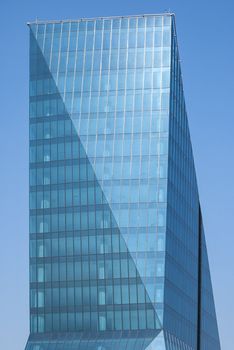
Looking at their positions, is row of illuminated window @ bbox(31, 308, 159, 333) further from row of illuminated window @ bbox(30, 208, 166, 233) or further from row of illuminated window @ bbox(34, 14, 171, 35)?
row of illuminated window @ bbox(34, 14, 171, 35)

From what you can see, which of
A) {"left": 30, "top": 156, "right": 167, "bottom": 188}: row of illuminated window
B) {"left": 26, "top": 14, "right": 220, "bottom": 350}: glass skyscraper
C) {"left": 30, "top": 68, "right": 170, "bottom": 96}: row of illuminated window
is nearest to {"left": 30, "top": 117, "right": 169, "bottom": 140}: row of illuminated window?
{"left": 26, "top": 14, "right": 220, "bottom": 350}: glass skyscraper

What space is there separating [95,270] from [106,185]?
12.5 meters

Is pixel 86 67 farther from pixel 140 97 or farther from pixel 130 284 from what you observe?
pixel 130 284

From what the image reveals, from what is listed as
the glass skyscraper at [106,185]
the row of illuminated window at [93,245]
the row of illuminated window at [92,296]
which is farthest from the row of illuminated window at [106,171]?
the row of illuminated window at [92,296]

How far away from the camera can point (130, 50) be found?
513 feet

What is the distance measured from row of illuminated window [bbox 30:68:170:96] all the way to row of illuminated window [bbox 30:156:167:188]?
1115 cm

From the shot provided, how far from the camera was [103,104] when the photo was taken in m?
155

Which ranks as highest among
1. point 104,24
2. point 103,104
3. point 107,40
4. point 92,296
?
point 104,24

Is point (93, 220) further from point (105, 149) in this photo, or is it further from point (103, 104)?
point (103, 104)

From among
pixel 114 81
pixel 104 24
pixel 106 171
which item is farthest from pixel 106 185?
pixel 104 24

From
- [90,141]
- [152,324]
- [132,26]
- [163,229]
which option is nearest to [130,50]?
[132,26]

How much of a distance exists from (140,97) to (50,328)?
3659 cm

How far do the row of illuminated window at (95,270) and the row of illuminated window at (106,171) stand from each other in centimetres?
1155

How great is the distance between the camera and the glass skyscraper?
149 m
